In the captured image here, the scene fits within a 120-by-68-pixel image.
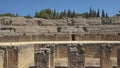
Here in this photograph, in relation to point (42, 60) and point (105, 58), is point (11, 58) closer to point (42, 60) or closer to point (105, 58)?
point (42, 60)

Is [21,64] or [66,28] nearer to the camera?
[21,64]

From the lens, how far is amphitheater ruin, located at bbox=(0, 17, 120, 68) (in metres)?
14.9

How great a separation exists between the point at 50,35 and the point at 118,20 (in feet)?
41.0

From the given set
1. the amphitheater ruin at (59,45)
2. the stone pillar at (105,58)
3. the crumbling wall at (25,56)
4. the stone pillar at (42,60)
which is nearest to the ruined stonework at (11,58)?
the amphitheater ruin at (59,45)

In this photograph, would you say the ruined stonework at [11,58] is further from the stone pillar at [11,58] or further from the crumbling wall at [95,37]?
the crumbling wall at [95,37]

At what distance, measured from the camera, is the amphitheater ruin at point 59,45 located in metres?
14.9

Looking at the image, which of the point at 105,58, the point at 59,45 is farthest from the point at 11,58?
the point at 59,45

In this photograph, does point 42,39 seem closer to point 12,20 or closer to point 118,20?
point 12,20

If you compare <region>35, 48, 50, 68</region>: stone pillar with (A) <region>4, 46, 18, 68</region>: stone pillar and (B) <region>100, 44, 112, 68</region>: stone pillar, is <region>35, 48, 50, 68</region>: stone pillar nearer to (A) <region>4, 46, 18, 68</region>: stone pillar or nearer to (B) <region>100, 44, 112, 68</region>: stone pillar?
(A) <region>4, 46, 18, 68</region>: stone pillar

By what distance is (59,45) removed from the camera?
79.4 ft

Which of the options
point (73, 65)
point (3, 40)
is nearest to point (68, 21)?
point (3, 40)

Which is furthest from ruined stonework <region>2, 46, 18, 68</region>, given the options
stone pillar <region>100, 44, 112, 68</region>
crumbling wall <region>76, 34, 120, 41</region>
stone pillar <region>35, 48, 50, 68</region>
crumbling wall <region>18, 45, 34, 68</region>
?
crumbling wall <region>76, 34, 120, 41</region>

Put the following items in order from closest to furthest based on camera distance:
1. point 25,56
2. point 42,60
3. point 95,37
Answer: point 42,60 → point 25,56 → point 95,37

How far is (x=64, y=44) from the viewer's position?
79.5ft
